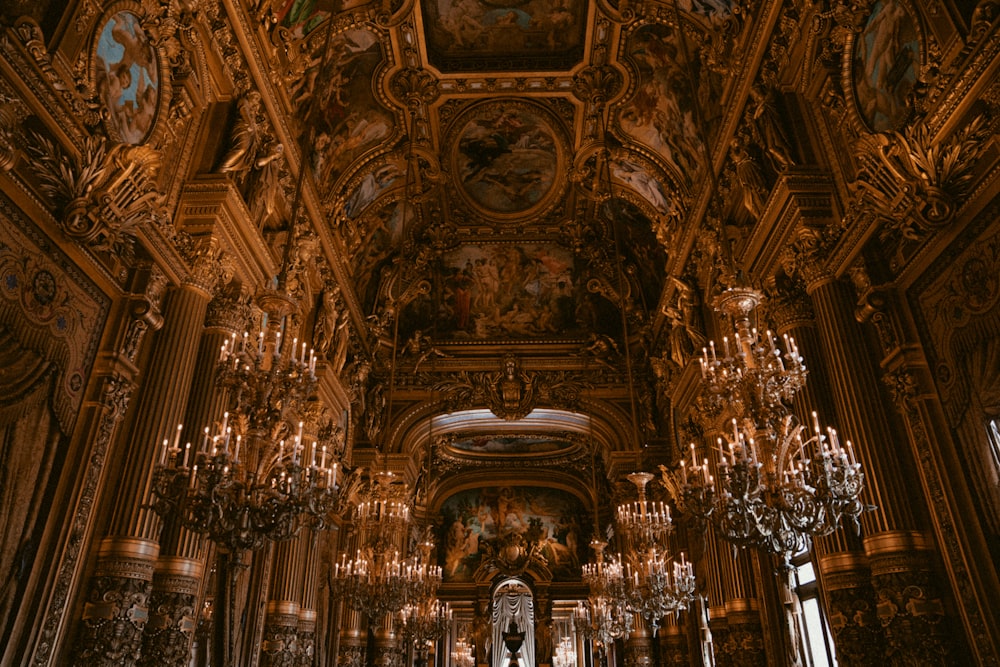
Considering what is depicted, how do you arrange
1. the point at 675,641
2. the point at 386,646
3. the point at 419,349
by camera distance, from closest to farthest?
the point at 675,641
the point at 386,646
the point at 419,349

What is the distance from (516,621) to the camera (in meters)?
28.4

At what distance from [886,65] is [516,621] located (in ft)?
87.4

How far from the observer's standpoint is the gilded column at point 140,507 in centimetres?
552

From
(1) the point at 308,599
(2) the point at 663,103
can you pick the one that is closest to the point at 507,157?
(2) the point at 663,103

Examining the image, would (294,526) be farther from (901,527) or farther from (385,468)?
(385,468)

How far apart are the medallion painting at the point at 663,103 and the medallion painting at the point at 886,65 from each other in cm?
406

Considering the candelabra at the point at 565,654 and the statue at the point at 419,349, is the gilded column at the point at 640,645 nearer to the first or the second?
the statue at the point at 419,349

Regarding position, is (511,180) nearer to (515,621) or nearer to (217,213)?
(217,213)

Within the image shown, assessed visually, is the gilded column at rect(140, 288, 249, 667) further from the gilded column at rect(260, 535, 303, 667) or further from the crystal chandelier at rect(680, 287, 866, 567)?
the crystal chandelier at rect(680, 287, 866, 567)

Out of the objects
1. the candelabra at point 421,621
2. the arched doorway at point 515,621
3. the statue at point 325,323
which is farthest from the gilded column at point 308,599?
the arched doorway at point 515,621

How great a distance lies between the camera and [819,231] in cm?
712

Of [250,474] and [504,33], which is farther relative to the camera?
[504,33]

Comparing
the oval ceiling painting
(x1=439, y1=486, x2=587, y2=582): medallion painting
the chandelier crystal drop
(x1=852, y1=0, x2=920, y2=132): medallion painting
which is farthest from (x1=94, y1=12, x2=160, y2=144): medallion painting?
(x1=439, y1=486, x2=587, y2=582): medallion painting

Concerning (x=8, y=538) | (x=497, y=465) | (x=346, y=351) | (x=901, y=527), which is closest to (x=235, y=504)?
(x=8, y=538)
